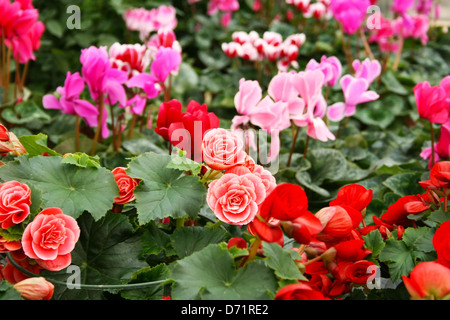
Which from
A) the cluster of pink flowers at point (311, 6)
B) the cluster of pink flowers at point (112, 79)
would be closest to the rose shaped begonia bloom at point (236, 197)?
the cluster of pink flowers at point (112, 79)

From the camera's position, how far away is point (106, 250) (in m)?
0.95

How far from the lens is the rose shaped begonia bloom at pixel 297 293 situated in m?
0.66

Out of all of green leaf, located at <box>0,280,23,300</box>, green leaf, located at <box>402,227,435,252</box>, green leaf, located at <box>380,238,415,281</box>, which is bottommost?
green leaf, located at <box>380,238,415,281</box>

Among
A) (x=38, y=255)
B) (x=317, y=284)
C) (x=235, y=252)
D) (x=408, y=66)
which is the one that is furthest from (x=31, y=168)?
(x=408, y=66)

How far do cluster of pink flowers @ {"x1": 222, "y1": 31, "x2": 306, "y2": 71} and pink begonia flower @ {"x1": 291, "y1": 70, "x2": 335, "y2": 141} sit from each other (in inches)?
33.3

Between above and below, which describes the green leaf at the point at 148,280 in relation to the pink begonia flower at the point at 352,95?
below

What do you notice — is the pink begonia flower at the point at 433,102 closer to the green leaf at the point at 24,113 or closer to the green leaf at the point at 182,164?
the green leaf at the point at 182,164

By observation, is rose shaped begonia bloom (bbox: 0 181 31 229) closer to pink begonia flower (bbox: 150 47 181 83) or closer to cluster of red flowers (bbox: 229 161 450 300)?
cluster of red flowers (bbox: 229 161 450 300)

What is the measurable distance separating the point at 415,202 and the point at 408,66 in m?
2.66

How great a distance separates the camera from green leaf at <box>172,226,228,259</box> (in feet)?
2.92

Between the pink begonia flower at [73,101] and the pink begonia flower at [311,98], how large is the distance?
1.87 ft

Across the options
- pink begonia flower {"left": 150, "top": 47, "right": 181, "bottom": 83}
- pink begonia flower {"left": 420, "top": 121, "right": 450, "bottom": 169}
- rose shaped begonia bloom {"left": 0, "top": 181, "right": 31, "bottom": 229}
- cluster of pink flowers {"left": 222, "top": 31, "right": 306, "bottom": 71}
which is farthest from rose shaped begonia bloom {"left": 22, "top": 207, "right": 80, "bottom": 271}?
cluster of pink flowers {"left": 222, "top": 31, "right": 306, "bottom": 71}

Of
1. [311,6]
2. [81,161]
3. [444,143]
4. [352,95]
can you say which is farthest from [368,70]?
[311,6]

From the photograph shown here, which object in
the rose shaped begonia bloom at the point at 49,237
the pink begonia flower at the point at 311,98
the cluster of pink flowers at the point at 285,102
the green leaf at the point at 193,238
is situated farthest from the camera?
the pink begonia flower at the point at 311,98
